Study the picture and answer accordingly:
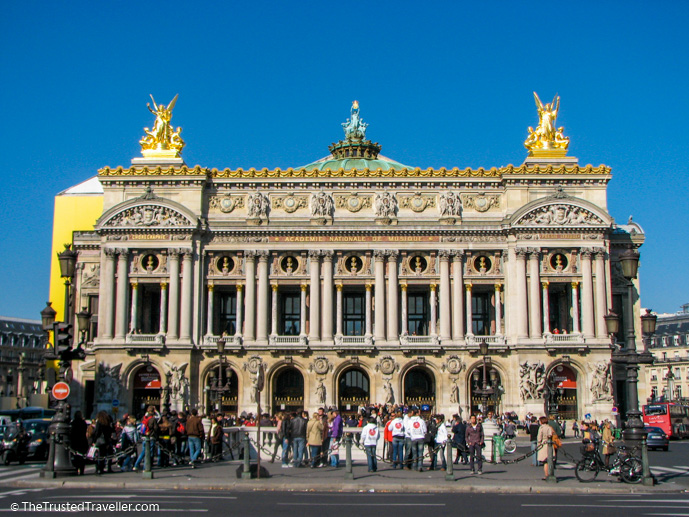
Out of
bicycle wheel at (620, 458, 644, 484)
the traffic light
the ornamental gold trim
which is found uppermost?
the ornamental gold trim

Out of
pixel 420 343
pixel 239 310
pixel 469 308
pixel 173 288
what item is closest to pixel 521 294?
pixel 469 308

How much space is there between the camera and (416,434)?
A: 30891mm

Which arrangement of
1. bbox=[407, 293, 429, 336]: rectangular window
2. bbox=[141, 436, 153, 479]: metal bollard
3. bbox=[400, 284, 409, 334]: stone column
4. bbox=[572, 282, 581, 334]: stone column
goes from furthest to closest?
bbox=[407, 293, 429, 336]: rectangular window → bbox=[400, 284, 409, 334]: stone column → bbox=[572, 282, 581, 334]: stone column → bbox=[141, 436, 153, 479]: metal bollard

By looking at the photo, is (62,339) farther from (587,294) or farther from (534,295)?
(587,294)

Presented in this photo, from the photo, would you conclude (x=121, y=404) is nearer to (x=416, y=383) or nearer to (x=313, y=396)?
(x=313, y=396)

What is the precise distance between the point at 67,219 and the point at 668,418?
186 feet

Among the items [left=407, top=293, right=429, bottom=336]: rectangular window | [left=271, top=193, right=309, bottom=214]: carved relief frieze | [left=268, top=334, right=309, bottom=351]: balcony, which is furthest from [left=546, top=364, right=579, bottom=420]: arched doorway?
[left=271, top=193, right=309, bottom=214]: carved relief frieze

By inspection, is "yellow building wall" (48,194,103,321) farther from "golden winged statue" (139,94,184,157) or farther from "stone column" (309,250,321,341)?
"stone column" (309,250,321,341)

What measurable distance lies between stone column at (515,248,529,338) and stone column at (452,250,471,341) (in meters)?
3.94

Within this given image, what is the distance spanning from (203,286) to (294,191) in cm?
971

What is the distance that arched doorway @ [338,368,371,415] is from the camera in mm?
62031

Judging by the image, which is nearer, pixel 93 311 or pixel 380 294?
pixel 380 294

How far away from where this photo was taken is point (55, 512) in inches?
781

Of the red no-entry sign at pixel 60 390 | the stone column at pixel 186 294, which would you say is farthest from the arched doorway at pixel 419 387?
the red no-entry sign at pixel 60 390
